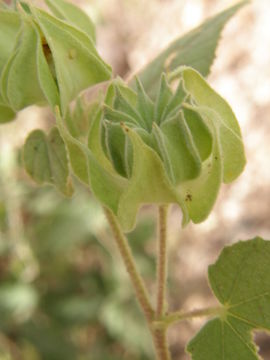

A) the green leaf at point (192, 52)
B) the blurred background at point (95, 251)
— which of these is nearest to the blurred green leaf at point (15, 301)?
the blurred background at point (95, 251)

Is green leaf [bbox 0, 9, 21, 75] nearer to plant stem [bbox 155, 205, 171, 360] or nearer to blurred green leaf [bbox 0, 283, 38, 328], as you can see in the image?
plant stem [bbox 155, 205, 171, 360]

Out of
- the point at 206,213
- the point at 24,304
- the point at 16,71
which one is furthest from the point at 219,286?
the point at 24,304

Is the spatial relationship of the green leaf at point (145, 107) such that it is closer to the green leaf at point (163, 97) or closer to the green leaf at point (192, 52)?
the green leaf at point (163, 97)

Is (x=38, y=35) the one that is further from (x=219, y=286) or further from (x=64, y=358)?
(x=64, y=358)

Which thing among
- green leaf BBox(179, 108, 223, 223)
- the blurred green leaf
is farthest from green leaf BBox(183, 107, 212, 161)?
the blurred green leaf

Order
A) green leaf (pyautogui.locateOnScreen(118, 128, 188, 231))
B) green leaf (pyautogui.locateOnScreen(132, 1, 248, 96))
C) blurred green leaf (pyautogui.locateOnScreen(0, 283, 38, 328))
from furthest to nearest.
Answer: blurred green leaf (pyautogui.locateOnScreen(0, 283, 38, 328)) → green leaf (pyautogui.locateOnScreen(132, 1, 248, 96)) → green leaf (pyautogui.locateOnScreen(118, 128, 188, 231))

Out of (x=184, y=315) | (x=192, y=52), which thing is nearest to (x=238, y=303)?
(x=184, y=315)

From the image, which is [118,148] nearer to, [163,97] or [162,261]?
[163,97]

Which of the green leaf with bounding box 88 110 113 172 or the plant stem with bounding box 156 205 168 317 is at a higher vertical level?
the green leaf with bounding box 88 110 113 172

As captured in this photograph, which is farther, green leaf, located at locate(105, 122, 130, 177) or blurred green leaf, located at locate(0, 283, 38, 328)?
blurred green leaf, located at locate(0, 283, 38, 328)
